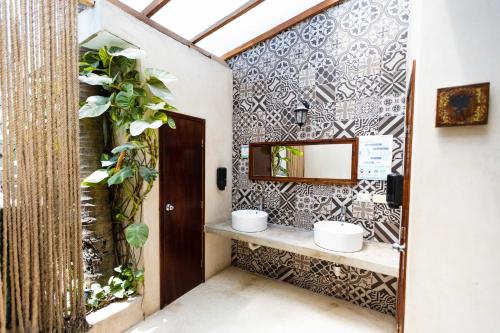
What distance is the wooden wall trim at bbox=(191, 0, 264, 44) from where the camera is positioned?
237 centimetres

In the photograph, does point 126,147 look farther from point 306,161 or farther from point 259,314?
point 259,314

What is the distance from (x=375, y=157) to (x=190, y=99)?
215cm

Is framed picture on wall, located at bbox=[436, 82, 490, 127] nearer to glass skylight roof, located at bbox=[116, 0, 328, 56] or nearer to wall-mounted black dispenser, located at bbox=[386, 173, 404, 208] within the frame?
wall-mounted black dispenser, located at bbox=[386, 173, 404, 208]

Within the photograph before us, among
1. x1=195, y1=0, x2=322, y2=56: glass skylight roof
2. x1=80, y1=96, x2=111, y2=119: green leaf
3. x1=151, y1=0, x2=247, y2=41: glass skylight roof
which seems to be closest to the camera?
x1=80, y1=96, x2=111, y2=119: green leaf

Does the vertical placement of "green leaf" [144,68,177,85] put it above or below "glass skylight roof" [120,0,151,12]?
below

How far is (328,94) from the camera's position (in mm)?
2611

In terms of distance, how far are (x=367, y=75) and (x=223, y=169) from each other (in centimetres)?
202

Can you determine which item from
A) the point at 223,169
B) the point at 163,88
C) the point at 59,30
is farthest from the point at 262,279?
the point at 59,30

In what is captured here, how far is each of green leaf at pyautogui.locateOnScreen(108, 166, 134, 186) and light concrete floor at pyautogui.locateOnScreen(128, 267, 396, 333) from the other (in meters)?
1.41

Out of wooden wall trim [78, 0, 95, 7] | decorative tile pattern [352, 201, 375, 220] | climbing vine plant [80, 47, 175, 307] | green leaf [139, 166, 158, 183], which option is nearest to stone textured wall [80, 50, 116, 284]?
climbing vine plant [80, 47, 175, 307]

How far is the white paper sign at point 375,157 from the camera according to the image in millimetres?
2312

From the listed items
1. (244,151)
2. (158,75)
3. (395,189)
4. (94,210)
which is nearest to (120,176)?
(94,210)

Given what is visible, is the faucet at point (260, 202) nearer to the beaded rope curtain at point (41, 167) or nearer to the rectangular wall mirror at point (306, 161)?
the rectangular wall mirror at point (306, 161)

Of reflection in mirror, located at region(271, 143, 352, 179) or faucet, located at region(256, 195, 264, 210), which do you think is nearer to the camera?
reflection in mirror, located at region(271, 143, 352, 179)
